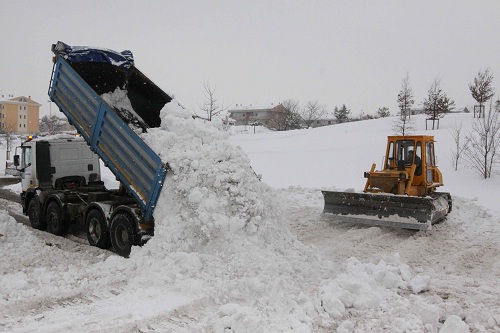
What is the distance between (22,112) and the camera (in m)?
87.6

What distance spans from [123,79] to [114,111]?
6.08 ft

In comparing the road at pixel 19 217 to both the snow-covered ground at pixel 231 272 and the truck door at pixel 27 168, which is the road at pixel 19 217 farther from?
the truck door at pixel 27 168

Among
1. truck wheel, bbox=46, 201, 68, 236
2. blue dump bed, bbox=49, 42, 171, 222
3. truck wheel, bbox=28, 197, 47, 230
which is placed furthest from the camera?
truck wheel, bbox=28, 197, 47, 230

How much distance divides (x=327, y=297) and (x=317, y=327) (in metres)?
0.53

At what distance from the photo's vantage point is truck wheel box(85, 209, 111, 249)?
816cm

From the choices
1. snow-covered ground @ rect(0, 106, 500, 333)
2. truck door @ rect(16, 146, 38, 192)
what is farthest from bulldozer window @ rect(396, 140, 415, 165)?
A: truck door @ rect(16, 146, 38, 192)

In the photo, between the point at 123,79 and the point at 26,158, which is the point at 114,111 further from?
the point at 26,158

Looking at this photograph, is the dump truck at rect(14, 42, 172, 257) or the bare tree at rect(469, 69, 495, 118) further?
the bare tree at rect(469, 69, 495, 118)

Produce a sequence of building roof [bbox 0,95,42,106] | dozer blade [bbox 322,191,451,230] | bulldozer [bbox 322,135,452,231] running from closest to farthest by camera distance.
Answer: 1. dozer blade [bbox 322,191,451,230]
2. bulldozer [bbox 322,135,452,231]
3. building roof [bbox 0,95,42,106]

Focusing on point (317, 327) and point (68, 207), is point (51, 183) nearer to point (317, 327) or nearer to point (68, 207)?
point (68, 207)

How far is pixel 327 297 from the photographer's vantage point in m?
5.15

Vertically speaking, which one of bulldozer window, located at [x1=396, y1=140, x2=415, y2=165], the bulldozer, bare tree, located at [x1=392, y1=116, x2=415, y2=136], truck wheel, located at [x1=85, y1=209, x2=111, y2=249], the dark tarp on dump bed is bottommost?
truck wheel, located at [x1=85, y1=209, x2=111, y2=249]

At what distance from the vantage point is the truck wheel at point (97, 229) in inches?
321

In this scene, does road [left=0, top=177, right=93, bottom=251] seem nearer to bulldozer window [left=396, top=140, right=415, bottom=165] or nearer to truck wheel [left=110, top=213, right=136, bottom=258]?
truck wheel [left=110, top=213, right=136, bottom=258]
